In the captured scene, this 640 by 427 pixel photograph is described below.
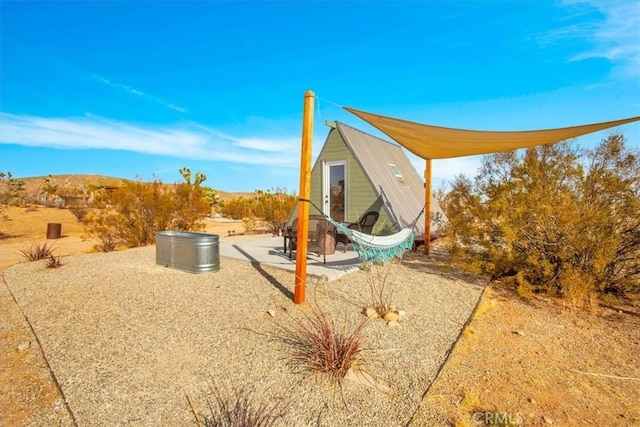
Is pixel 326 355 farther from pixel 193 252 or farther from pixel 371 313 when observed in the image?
pixel 193 252

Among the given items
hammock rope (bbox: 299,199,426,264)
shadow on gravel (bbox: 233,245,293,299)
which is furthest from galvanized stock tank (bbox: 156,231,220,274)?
hammock rope (bbox: 299,199,426,264)

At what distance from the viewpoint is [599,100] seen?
618 cm

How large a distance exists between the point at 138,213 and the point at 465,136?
9.20m

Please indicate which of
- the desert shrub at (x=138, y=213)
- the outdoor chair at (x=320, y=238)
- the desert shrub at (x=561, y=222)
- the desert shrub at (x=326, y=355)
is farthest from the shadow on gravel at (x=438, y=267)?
the desert shrub at (x=138, y=213)

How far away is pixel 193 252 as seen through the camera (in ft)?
18.8

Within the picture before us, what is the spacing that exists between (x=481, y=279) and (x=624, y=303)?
195cm

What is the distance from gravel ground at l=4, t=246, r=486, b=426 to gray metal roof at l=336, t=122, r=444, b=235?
299cm

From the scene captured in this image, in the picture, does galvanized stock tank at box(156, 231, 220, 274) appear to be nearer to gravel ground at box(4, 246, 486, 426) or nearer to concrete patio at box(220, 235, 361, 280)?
gravel ground at box(4, 246, 486, 426)

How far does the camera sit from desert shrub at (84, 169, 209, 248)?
31.0 ft

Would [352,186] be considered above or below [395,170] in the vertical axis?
below

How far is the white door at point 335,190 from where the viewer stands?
30.2 feet

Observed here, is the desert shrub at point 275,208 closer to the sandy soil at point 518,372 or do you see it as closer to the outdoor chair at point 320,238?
the outdoor chair at point 320,238

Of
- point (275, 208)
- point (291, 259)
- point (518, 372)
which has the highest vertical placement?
point (275, 208)

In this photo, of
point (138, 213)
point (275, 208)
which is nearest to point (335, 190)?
point (275, 208)
